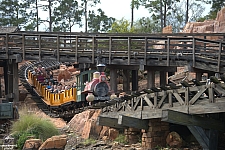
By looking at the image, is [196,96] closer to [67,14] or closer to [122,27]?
[122,27]

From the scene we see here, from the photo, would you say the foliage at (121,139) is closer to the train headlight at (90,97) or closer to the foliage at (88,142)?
the foliage at (88,142)

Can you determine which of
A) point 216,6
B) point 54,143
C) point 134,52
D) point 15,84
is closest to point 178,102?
point 54,143

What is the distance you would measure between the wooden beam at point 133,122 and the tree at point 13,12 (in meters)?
38.6

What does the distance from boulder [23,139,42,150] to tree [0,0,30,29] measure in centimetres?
3703

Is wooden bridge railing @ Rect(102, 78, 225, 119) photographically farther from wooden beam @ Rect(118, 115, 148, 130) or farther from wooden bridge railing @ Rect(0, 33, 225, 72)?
wooden bridge railing @ Rect(0, 33, 225, 72)

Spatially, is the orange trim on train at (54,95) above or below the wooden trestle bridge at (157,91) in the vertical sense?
below

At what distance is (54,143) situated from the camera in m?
12.6

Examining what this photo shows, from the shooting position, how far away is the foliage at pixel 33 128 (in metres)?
14.0

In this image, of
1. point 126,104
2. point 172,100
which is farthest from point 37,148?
point 172,100

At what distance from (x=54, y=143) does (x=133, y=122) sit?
264 cm

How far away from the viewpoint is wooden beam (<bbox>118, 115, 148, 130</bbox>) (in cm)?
1157

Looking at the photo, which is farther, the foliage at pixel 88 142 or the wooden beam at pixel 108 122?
the foliage at pixel 88 142

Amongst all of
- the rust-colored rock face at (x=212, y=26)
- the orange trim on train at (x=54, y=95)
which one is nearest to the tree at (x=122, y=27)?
the rust-colored rock face at (x=212, y=26)

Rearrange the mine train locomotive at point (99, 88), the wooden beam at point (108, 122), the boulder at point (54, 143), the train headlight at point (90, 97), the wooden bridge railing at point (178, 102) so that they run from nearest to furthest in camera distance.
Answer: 1. the wooden bridge railing at point (178, 102)
2. the boulder at point (54, 143)
3. the wooden beam at point (108, 122)
4. the train headlight at point (90, 97)
5. the mine train locomotive at point (99, 88)
